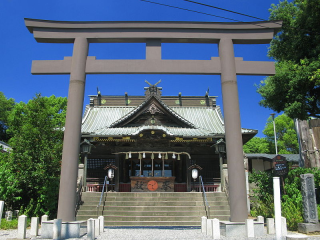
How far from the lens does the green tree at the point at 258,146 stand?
42.9 metres

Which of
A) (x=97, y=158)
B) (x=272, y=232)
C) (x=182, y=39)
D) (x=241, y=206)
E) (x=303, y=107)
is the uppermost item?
(x=182, y=39)

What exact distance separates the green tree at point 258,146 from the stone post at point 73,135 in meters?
37.5

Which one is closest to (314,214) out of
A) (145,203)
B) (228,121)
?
(228,121)

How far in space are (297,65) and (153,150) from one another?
34.2 ft

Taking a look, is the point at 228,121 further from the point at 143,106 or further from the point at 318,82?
the point at 143,106

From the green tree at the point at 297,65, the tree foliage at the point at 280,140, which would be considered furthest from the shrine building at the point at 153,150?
the tree foliage at the point at 280,140

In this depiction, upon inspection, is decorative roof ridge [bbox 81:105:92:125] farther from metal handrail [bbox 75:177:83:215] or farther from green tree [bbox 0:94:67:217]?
metal handrail [bbox 75:177:83:215]

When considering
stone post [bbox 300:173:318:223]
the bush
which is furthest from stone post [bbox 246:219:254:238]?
the bush

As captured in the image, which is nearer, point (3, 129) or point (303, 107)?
point (303, 107)

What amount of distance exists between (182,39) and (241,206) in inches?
239

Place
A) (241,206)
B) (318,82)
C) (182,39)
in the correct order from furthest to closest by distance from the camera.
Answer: (318,82), (182,39), (241,206)

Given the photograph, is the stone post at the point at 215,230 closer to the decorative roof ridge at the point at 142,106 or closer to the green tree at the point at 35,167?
the green tree at the point at 35,167

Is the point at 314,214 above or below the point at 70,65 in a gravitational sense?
below

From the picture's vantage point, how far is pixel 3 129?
40188 millimetres
